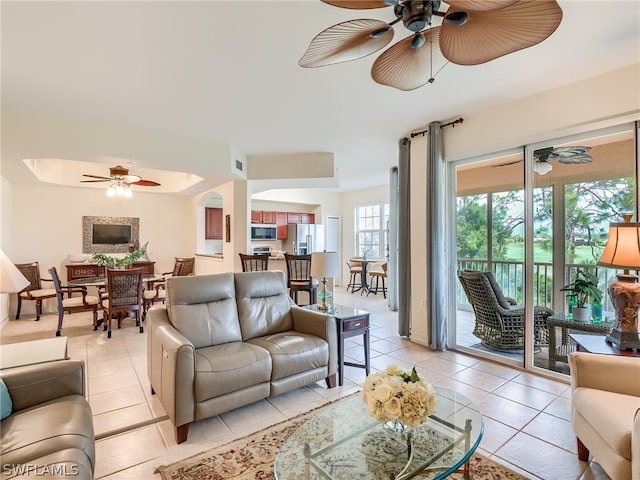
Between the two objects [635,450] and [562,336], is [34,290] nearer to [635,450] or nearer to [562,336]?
[635,450]

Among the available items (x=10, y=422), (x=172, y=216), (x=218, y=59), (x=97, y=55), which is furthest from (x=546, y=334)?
(x=172, y=216)

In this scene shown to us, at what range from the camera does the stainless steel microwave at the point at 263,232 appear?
8.46 metres

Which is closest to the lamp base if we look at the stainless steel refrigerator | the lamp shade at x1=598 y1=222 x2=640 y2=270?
the lamp shade at x1=598 y1=222 x2=640 y2=270

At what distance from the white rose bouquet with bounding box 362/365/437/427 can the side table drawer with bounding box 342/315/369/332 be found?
1466mm

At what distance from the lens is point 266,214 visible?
28.4 ft

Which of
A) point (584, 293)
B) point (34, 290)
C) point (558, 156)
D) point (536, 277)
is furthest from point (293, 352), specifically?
point (34, 290)

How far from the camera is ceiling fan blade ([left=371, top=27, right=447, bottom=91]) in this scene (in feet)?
5.78

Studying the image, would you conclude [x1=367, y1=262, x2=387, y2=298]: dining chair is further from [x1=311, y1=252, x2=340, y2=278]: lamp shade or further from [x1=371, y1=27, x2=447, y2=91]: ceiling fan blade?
[x1=371, y1=27, x2=447, y2=91]: ceiling fan blade

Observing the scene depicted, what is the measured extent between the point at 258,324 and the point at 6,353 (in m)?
1.69

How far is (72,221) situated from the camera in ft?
21.1

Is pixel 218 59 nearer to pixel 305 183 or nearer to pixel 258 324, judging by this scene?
pixel 258 324

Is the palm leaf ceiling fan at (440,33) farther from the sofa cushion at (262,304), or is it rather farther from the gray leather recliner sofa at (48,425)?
the gray leather recliner sofa at (48,425)

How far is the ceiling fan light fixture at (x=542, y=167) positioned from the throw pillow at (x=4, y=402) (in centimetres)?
436

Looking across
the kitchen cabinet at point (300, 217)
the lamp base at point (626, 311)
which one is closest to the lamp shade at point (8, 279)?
the lamp base at point (626, 311)
